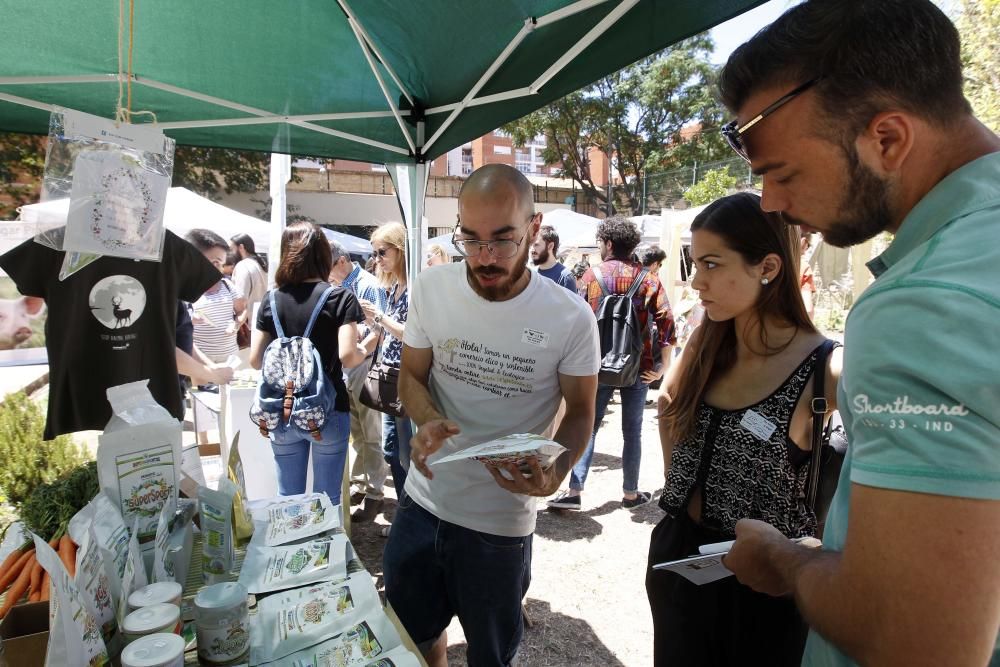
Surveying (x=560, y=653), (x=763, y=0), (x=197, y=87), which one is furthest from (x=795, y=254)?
(x=197, y=87)

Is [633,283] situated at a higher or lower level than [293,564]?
higher

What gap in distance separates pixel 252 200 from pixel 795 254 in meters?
26.7

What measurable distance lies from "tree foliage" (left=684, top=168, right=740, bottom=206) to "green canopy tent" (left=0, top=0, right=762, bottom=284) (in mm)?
15082

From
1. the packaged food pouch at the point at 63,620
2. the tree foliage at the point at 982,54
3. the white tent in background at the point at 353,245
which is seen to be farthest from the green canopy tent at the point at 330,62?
the white tent in background at the point at 353,245

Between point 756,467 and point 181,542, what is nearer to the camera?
point 181,542

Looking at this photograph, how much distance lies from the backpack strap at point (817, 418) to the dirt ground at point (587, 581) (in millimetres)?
1031

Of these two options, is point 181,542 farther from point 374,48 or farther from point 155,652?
point 374,48

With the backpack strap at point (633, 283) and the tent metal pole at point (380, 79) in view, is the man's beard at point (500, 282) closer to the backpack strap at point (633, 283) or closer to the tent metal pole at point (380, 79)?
the tent metal pole at point (380, 79)

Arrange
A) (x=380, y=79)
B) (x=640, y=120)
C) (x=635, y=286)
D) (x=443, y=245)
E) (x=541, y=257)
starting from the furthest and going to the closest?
(x=640, y=120) < (x=443, y=245) < (x=541, y=257) < (x=635, y=286) < (x=380, y=79)

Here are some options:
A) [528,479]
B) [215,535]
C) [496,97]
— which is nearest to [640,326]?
[496,97]

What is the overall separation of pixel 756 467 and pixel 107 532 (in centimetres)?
150

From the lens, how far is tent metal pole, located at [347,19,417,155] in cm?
270

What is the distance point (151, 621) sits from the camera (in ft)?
3.19

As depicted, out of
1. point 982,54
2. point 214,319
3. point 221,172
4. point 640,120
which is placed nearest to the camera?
point 214,319
